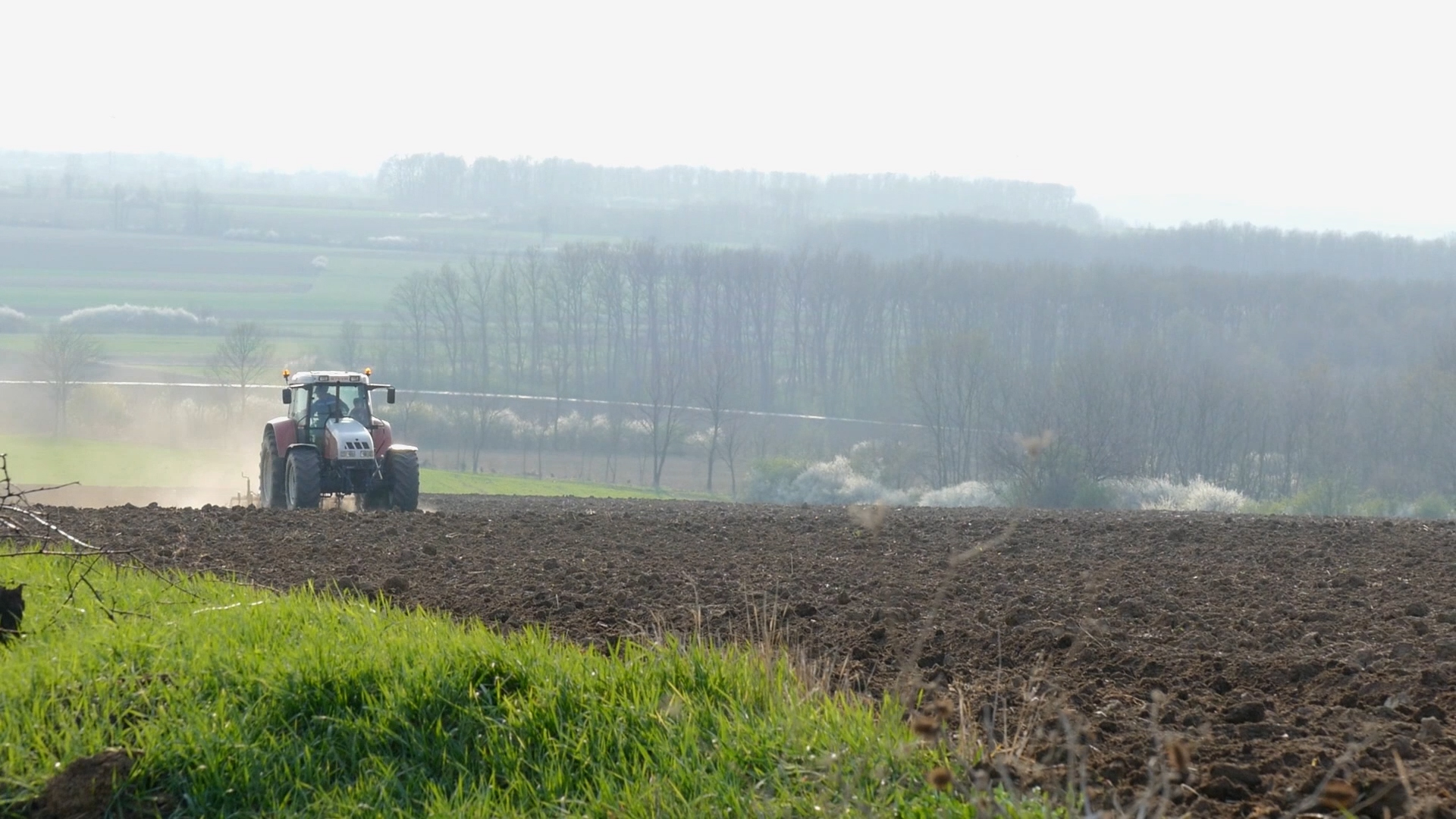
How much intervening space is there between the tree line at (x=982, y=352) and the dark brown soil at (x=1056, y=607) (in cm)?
3931

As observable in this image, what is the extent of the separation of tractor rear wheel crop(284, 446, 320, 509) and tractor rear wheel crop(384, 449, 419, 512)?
3.24ft

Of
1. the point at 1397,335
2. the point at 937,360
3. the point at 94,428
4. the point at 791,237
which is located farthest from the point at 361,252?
the point at 1397,335

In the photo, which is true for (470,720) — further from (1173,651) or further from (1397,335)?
(1397,335)

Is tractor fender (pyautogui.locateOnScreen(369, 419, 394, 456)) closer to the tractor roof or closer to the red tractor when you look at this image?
the red tractor

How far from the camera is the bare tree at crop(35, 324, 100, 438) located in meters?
67.8

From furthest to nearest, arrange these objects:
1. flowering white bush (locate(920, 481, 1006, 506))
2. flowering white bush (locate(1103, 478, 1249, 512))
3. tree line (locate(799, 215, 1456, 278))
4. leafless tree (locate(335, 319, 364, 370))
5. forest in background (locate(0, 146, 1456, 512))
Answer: tree line (locate(799, 215, 1456, 278)) < leafless tree (locate(335, 319, 364, 370)) < forest in background (locate(0, 146, 1456, 512)) < flowering white bush (locate(920, 481, 1006, 506)) < flowering white bush (locate(1103, 478, 1249, 512))

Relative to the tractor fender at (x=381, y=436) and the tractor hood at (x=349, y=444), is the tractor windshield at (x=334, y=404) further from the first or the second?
the tractor hood at (x=349, y=444)

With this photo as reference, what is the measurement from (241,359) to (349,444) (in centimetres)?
5879

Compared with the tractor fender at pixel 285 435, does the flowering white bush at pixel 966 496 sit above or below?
below

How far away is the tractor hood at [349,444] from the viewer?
1798cm

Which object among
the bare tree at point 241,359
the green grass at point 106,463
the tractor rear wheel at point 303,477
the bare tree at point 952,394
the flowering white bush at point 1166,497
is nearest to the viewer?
the tractor rear wheel at point 303,477

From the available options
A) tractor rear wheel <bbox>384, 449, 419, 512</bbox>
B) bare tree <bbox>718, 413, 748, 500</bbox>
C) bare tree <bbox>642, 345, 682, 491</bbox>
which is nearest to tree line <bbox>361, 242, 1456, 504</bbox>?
bare tree <bbox>642, 345, 682, 491</bbox>

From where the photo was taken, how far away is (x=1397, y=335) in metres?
77.9

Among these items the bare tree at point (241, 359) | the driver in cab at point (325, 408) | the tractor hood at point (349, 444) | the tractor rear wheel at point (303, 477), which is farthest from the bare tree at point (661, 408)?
the tractor rear wheel at point (303, 477)
